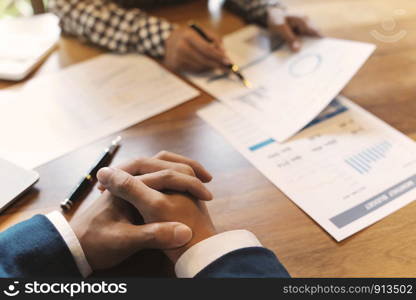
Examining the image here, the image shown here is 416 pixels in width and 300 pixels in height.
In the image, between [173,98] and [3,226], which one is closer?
[3,226]

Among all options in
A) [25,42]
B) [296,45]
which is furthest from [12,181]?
[296,45]

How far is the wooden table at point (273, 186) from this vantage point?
592 millimetres

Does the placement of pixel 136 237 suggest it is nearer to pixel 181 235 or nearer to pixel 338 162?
pixel 181 235

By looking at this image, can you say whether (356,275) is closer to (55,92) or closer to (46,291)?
(46,291)

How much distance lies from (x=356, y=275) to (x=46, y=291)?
401mm

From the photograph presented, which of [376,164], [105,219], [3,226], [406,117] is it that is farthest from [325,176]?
[3,226]

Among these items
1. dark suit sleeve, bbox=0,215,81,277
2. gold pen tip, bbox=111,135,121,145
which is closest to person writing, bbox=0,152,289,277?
dark suit sleeve, bbox=0,215,81,277

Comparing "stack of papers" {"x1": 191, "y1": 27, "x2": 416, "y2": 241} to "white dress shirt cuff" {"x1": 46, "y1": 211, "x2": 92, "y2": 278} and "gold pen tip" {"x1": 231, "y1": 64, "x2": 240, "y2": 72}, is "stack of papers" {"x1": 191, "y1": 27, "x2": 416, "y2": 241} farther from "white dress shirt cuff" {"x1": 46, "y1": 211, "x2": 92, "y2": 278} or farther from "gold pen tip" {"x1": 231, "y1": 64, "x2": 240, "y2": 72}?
"white dress shirt cuff" {"x1": 46, "y1": 211, "x2": 92, "y2": 278}

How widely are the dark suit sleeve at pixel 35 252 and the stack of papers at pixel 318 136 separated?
1.12 feet

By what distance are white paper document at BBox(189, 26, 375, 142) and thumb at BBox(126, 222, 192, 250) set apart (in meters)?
0.30

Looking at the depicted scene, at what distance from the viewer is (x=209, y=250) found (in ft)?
1.86

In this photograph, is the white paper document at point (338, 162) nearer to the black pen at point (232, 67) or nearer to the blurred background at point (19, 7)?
the black pen at point (232, 67)

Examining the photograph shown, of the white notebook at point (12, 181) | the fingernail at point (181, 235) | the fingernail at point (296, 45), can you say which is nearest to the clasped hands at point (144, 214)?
the fingernail at point (181, 235)

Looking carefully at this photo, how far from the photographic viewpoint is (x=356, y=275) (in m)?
0.57
